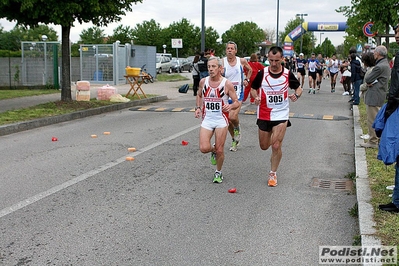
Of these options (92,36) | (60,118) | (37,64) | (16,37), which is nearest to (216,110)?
(60,118)

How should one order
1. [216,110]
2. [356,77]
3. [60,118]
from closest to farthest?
[216,110] → [60,118] → [356,77]

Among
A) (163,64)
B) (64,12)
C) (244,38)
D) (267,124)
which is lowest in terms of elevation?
(267,124)

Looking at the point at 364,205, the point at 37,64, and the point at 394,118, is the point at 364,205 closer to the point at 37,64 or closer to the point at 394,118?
the point at 394,118

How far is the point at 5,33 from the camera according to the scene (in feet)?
267

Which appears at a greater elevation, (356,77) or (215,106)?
(356,77)

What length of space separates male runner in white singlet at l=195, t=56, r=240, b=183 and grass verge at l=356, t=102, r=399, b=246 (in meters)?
2.06

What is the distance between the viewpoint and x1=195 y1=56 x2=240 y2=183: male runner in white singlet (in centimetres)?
741

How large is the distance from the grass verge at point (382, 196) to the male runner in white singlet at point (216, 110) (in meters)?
2.06

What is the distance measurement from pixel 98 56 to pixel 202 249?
2424 cm

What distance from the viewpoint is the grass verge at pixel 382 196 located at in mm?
4918

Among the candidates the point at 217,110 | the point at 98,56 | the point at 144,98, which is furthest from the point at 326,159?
the point at 98,56

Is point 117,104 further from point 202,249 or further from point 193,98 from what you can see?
point 202,249

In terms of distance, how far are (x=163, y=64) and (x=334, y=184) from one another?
39.3 metres

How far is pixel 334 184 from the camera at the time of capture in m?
7.52
